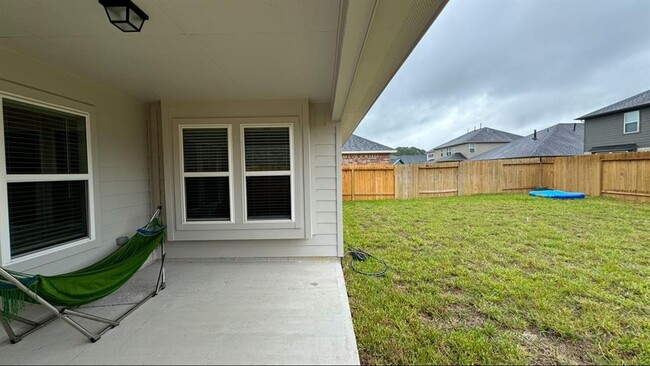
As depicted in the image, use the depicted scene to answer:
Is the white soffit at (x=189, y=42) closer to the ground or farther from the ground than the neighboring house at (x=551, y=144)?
closer to the ground

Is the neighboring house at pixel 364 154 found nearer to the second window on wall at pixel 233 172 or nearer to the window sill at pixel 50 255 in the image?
the second window on wall at pixel 233 172

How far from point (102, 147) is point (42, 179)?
0.73 metres

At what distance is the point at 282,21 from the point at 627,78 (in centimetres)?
3408

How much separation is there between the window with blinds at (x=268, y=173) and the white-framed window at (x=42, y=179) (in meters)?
1.70

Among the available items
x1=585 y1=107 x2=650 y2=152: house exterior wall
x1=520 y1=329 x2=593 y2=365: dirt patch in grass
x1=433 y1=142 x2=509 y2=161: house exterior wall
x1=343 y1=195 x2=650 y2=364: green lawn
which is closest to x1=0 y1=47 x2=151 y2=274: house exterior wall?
x1=343 y1=195 x2=650 y2=364: green lawn

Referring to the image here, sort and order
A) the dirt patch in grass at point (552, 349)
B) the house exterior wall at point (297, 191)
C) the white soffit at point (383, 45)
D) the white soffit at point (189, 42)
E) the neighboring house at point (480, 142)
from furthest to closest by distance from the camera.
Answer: the neighboring house at point (480, 142), the house exterior wall at point (297, 191), the dirt patch in grass at point (552, 349), the white soffit at point (189, 42), the white soffit at point (383, 45)

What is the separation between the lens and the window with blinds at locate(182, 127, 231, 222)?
151 inches

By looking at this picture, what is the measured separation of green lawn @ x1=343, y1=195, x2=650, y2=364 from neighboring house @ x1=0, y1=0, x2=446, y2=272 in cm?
133

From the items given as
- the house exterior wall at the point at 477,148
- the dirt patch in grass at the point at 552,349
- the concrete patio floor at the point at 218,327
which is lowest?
the dirt patch in grass at the point at 552,349

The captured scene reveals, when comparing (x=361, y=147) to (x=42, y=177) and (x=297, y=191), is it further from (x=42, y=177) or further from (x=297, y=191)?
(x=42, y=177)

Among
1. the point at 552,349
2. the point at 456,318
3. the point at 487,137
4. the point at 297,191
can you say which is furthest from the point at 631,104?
the point at 297,191

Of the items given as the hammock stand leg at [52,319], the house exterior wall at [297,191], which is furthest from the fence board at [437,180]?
the hammock stand leg at [52,319]

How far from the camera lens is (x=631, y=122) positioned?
42.9 feet

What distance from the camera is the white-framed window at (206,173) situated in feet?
12.5
